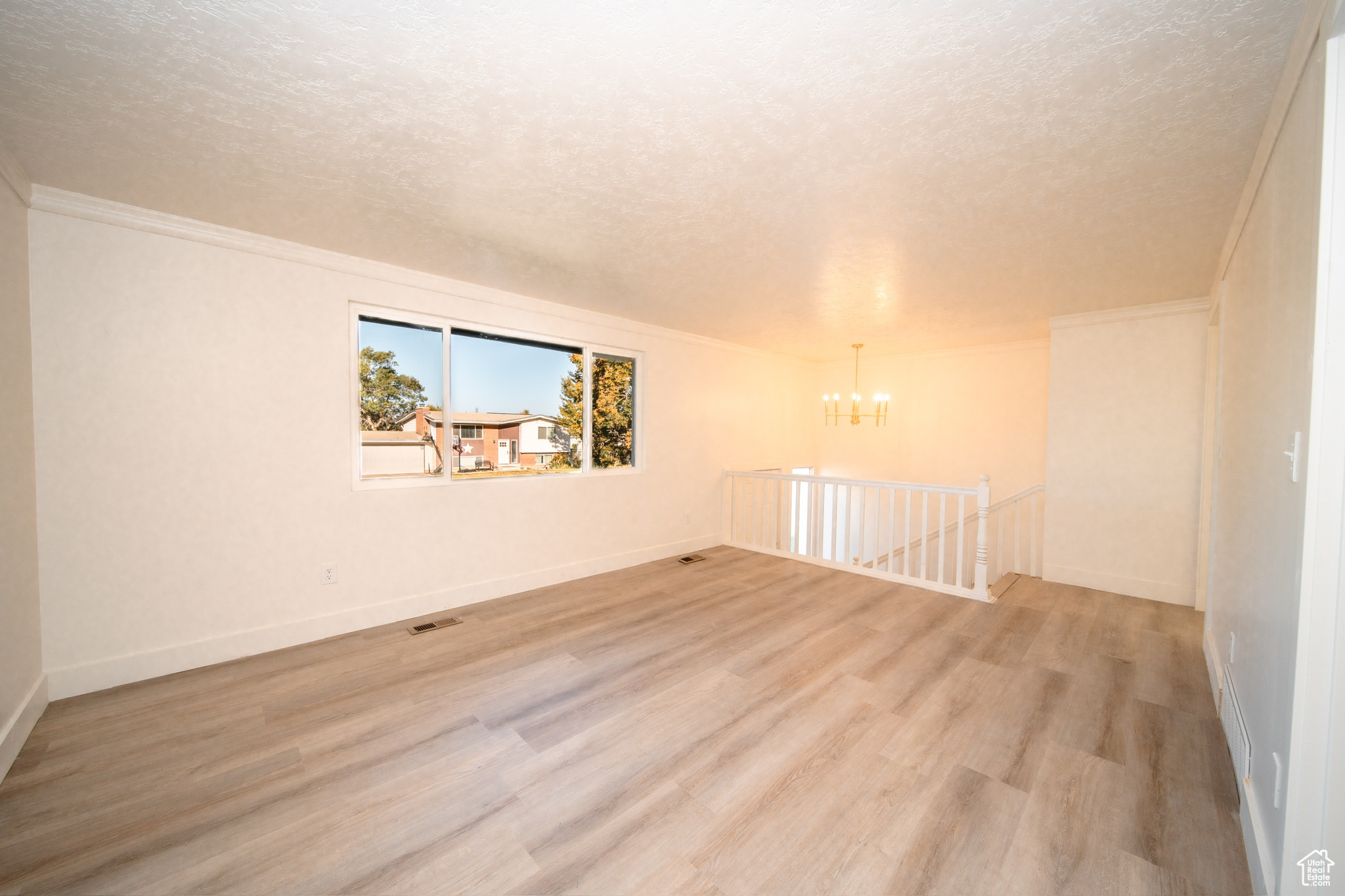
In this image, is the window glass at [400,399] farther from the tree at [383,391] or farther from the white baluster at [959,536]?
the white baluster at [959,536]

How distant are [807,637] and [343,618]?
10.1 ft

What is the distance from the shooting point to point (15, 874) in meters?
1.44

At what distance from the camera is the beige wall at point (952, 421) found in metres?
5.52

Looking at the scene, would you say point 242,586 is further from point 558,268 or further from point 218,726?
point 558,268

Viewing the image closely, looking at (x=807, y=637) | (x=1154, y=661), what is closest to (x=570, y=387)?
(x=807, y=637)

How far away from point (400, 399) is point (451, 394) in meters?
0.36

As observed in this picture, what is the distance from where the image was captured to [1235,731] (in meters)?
1.87

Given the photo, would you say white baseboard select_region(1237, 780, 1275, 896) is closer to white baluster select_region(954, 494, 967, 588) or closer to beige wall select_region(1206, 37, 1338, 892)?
beige wall select_region(1206, 37, 1338, 892)

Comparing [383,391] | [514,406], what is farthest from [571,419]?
[383,391]

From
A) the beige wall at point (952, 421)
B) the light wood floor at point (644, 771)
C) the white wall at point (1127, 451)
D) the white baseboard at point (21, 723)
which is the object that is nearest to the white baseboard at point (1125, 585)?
the white wall at point (1127, 451)

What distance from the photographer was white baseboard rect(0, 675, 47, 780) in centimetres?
186

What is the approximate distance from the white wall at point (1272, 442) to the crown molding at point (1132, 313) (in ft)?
6.81

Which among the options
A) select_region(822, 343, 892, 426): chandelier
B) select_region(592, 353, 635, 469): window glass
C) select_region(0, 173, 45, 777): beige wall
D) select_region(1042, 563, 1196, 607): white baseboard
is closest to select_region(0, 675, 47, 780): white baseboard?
select_region(0, 173, 45, 777): beige wall

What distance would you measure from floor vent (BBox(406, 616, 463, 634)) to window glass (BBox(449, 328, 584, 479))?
1.08 meters
